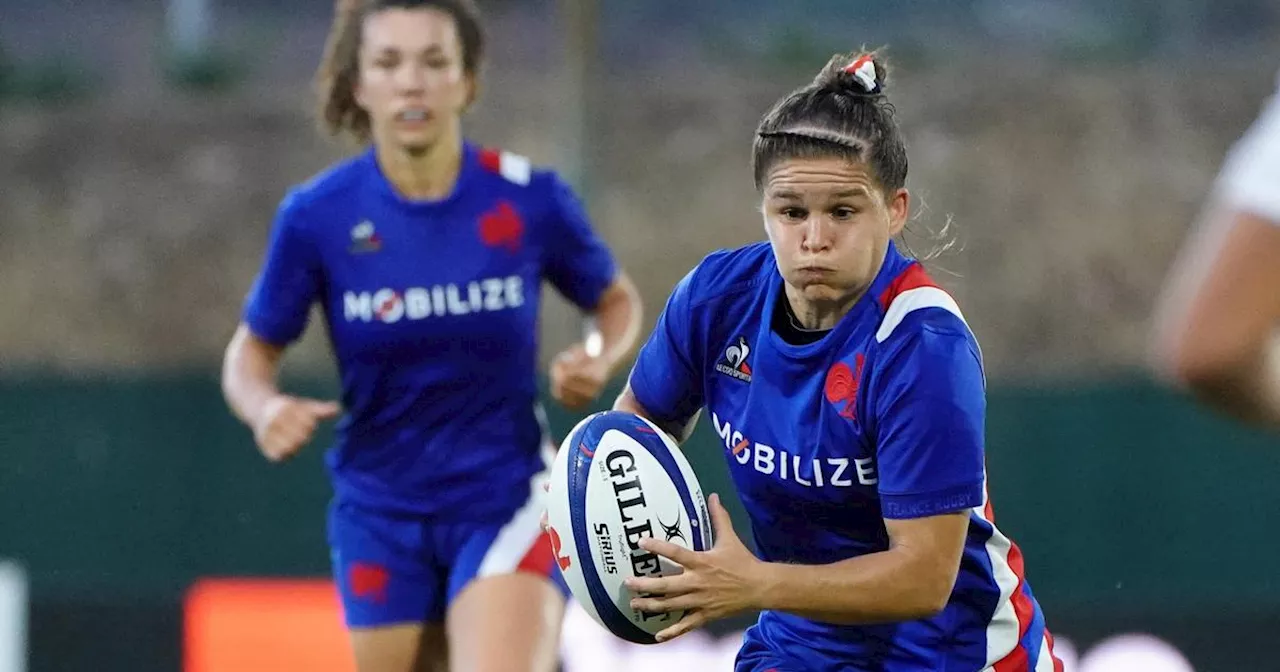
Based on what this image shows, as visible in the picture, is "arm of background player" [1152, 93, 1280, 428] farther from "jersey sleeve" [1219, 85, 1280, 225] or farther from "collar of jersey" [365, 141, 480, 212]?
"collar of jersey" [365, 141, 480, 212]

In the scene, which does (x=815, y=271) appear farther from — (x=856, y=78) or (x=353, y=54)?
(x=353, y=54)

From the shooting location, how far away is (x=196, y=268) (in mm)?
12086

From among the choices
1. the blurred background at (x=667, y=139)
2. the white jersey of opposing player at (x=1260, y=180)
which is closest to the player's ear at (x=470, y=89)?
the white jersey of opposing player at (x=1260, y=180)

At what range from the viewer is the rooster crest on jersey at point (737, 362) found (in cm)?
314

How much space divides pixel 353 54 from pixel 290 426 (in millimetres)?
1100

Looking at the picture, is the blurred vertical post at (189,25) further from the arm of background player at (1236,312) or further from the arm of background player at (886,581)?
the arm of background player at (1236,312)

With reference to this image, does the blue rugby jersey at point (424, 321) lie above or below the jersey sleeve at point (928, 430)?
below

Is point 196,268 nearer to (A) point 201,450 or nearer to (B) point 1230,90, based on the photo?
(A) point 201,450

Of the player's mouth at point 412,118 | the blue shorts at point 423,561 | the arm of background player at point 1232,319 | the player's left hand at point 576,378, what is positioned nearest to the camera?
the arm of background player at point 1232,319

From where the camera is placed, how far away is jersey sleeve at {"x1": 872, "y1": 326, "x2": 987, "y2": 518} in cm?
286

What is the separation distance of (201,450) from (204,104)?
5.72 meters

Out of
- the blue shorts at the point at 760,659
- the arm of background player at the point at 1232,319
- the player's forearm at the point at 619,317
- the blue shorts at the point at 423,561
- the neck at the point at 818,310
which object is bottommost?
the blue shorts at the point at 423,561

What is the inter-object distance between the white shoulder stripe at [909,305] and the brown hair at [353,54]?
74.6 inches

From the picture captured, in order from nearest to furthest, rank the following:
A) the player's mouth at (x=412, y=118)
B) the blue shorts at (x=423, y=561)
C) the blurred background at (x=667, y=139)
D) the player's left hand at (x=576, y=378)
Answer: the player's left hand at (x=576, y=378), the blue shorts at (x=423, y=561), the player's mouth at (x=412, y=118), the blurred background at (x=667, y=139)
